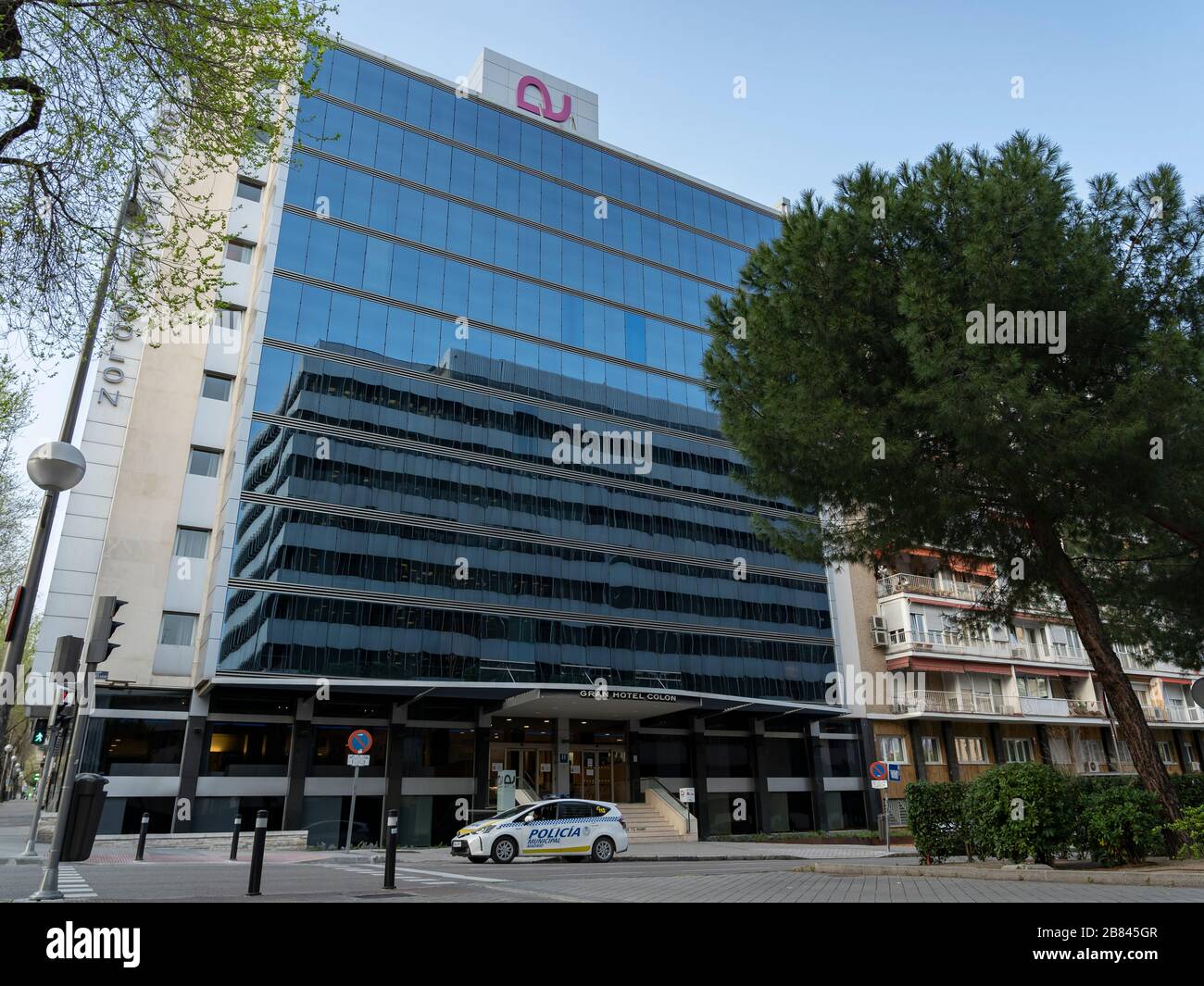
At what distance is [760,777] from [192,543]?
83.0 ft

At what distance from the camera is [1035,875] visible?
10.8m

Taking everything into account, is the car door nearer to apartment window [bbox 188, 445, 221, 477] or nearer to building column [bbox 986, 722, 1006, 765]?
apartment window [bbox 188, 445, 221, 477]

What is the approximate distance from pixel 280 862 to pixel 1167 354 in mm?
19563

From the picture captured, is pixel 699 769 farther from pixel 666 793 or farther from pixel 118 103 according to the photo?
pixel 118 103

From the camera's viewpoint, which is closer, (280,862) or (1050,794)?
(1050,794)

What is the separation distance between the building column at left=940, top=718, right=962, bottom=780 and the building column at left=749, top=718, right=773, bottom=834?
991cm

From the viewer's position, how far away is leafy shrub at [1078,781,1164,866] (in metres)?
11.8

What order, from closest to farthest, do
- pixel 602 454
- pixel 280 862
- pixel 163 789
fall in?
1. pixel 280 862
2. pixel 163 789
3. pixel 602 454

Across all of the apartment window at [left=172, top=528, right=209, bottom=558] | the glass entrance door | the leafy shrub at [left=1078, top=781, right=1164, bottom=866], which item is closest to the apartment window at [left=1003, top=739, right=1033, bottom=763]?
the glass entrance door

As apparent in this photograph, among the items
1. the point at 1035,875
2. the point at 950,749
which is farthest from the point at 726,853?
the point at 950,749

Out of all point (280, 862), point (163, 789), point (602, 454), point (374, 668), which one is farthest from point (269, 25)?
point (602, 454)

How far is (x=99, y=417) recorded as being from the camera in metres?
28.2

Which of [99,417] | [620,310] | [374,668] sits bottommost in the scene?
[374,668]
